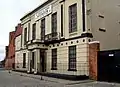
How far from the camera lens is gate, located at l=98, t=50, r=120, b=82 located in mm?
20375

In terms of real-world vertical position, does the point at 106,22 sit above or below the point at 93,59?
above

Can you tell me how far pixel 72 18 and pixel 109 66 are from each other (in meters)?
8.85

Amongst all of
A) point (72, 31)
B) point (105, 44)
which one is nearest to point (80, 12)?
point (72, 31)

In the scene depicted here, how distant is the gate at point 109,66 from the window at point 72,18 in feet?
20.0

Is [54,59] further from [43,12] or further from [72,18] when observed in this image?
[43,12]

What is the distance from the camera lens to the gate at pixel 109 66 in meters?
20.4

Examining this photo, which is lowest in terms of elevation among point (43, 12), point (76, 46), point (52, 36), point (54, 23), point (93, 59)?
point (93, 59)

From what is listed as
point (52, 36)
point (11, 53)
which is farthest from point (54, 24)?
point (11, 53)

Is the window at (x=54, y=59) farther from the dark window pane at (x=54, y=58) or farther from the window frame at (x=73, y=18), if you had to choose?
the window frame at (x=73, y=18)

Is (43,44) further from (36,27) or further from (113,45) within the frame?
(113,45)

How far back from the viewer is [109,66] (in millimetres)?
21172

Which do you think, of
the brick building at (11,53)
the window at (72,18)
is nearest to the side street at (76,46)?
the window at (72,18)

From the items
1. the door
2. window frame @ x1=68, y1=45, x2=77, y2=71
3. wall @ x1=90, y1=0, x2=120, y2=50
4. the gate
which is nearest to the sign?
the door

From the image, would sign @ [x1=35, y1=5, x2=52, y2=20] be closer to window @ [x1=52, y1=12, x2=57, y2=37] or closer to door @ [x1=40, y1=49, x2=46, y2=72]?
window @ [x1=52, y1=12, x2=57, y2=37]
